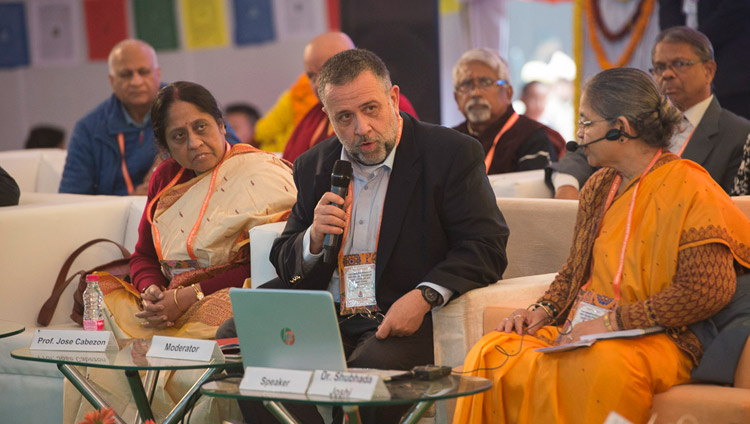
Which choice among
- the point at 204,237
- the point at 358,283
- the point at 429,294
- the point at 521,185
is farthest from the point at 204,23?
the point at 429,294

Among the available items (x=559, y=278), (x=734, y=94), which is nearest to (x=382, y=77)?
(x=559, y=278)

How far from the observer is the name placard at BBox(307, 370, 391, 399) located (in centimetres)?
205

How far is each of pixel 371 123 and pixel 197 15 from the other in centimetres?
723

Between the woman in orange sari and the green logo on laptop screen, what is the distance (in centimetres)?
64

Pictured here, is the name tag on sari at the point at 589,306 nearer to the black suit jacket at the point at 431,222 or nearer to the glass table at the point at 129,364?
→ the black suit jacket at the point at 431,222

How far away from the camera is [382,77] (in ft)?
9.87

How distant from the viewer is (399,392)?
2.11 meters

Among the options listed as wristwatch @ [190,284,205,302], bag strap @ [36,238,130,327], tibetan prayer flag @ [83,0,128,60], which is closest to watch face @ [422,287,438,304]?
wristwatch @ [190,284,205,302]

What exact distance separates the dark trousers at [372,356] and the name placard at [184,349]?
32 centimetres

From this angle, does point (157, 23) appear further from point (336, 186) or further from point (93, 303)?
point (336, 186)

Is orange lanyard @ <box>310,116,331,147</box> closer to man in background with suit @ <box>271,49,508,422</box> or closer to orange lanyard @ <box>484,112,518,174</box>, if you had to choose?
orange lanyard @ <box>484,112,518,174</box>

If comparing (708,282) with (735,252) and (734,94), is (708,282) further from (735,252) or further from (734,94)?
(734,94)

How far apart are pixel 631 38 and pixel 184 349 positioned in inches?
218

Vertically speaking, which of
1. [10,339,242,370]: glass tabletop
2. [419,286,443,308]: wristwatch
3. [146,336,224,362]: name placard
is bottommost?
[10,339,242,370]: glass tabletop
